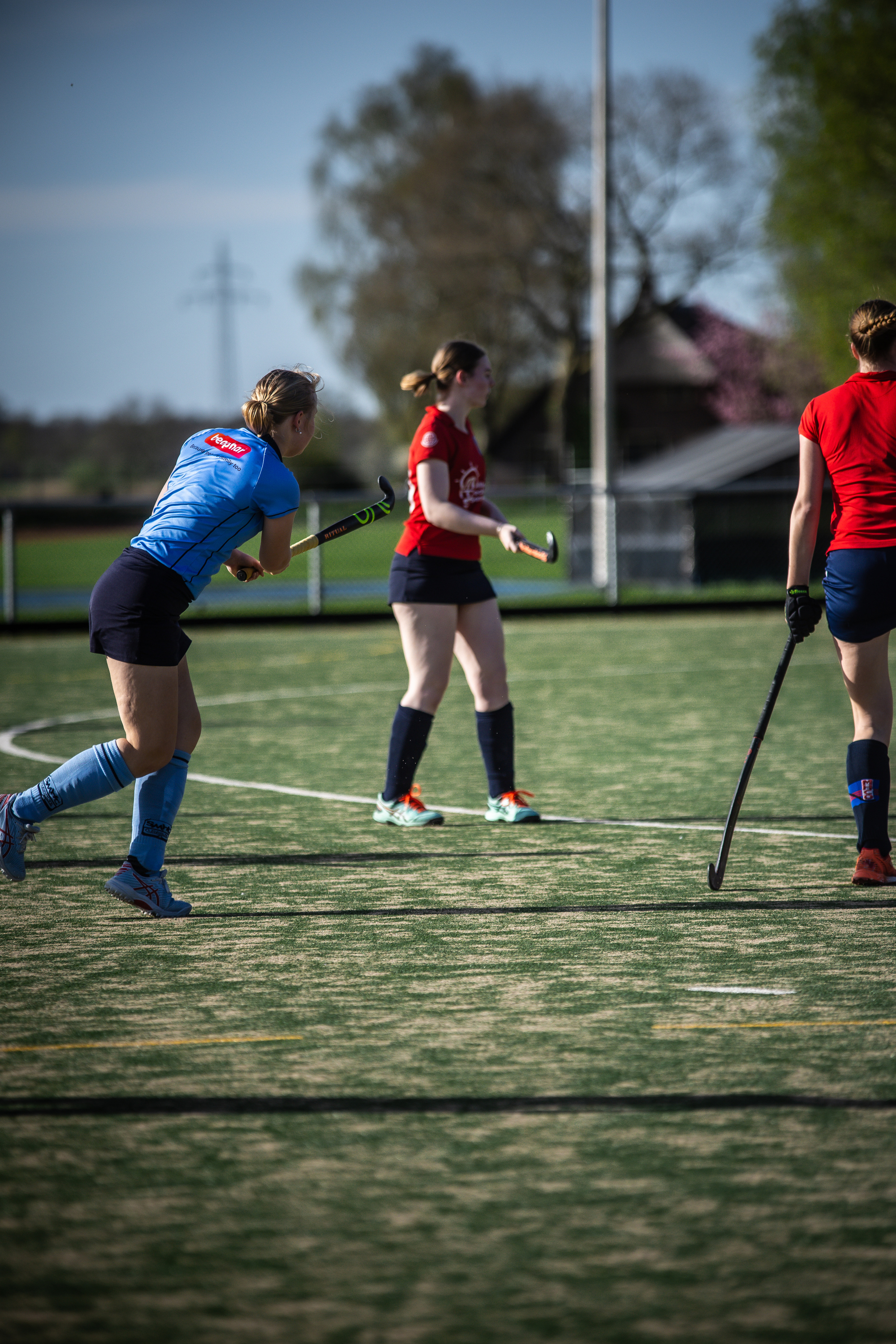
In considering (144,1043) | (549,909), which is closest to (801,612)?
(549,909)

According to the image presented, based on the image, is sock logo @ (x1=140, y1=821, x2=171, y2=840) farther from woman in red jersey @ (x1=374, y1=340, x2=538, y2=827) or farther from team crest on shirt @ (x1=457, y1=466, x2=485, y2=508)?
team crest on shirt @ (x1=457, y1=466, x2=485, y2=508)

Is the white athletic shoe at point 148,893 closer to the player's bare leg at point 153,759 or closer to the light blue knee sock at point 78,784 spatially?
the player's bare leg at point 153,759

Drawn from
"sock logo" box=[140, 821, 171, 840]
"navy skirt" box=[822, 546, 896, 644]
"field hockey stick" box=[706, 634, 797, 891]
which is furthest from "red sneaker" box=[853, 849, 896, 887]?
"sock logo" box=[140, 821, 171, 840]

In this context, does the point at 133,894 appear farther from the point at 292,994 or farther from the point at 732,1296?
the point at 732,1296

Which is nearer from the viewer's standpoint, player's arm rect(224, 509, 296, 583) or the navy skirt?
player's arm rect(224, 509, 296, 583)

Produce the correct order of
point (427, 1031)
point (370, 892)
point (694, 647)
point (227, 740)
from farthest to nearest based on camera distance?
point (694, 647), point (227, 740), point (370, 892), point (427, 1031)

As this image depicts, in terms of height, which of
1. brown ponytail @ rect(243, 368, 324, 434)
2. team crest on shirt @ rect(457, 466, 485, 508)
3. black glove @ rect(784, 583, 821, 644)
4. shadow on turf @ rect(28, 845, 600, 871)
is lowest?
shadow on turf @ rect(28, 845, 600, 871)

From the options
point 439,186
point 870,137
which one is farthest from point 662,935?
point 439,186

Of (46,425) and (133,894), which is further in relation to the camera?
(46,425)

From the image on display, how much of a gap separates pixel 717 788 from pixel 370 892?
271cm

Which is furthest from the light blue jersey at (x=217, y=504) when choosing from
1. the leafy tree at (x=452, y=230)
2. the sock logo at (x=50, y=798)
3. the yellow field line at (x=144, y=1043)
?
the leafy tree at (x=452, y=230)

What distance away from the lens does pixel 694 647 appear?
51.9 ft

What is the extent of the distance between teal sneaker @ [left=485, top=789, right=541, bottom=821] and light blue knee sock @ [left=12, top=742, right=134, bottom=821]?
91.6 inches

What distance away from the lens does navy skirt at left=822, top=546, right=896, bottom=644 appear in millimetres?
5453
